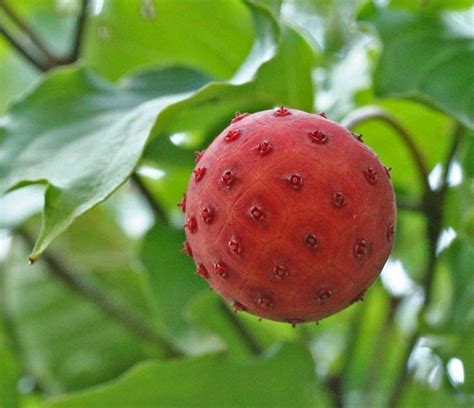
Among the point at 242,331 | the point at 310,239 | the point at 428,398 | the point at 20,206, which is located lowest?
the point at 428,398

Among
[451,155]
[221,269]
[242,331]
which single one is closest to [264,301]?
[221,269]

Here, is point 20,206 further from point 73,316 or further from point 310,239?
point 310,239

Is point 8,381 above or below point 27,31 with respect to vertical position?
below

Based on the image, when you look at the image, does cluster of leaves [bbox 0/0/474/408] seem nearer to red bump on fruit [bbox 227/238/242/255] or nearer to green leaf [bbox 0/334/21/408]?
green leaf [bbox 0/334/21/408]

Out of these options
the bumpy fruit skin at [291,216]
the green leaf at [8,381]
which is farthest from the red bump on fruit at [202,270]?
the green leaf at [8,381]

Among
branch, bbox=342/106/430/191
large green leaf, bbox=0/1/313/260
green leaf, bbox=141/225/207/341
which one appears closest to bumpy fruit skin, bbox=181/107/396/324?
large green leaf, bbox=0/1/313/260
